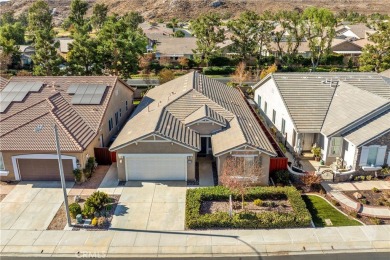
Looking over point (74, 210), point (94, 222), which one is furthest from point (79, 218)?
point (94, 222)

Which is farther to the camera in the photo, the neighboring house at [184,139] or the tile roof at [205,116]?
the tile roof at [205,116]

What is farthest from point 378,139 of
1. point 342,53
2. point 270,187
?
point 342,53

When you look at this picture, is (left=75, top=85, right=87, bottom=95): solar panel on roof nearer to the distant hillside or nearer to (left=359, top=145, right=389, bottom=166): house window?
(left=359, top=145, right=389, bottom=166): house window

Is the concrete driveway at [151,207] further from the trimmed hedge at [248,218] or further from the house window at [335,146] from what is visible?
the house window at [335,146]

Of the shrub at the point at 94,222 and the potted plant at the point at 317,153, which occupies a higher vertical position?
the potted plant at the point at 317,153

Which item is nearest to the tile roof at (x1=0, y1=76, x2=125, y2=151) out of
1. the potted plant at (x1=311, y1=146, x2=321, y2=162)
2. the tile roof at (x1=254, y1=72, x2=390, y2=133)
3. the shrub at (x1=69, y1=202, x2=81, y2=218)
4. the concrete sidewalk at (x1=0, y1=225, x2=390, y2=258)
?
the shrub at (x1=69, y1=202, x2=81, y2=218)

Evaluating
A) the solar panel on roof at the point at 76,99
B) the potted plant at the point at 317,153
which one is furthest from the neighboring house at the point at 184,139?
the solar panel on roof at the point at 76,99

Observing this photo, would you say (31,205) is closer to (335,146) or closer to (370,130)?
(335,146)
